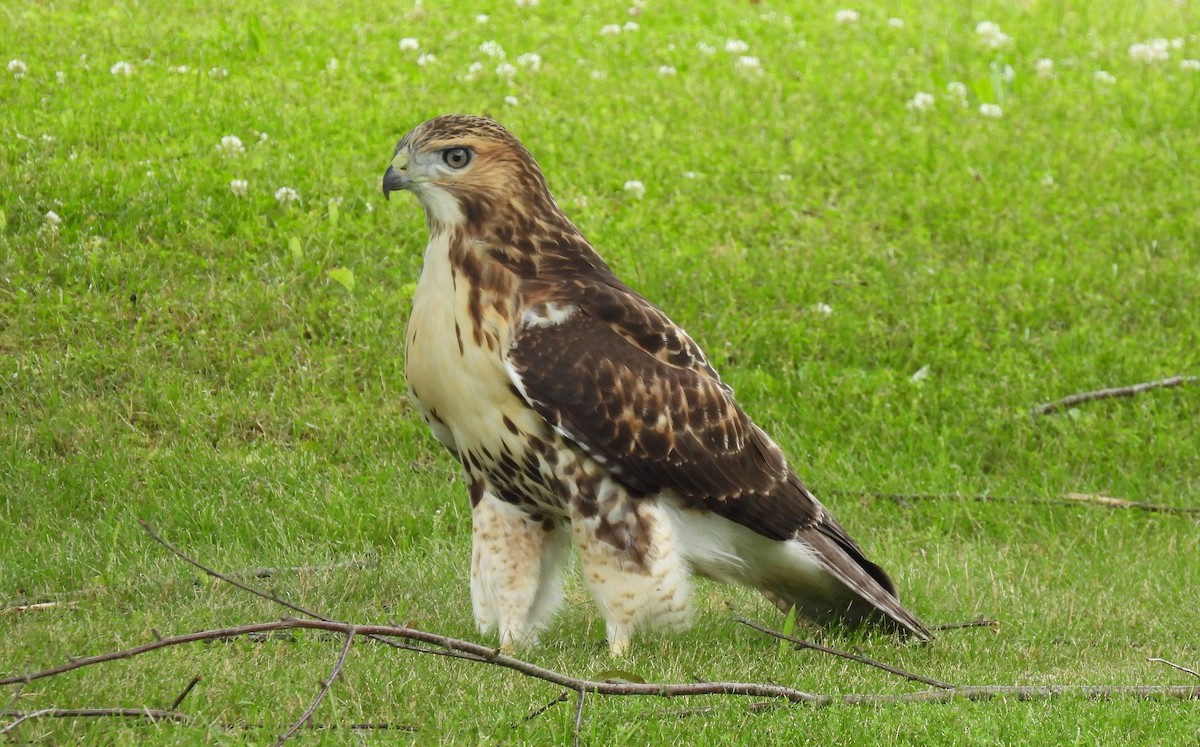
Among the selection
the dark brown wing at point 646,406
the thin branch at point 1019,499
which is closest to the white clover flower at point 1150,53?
the thin branch at point 1019,499

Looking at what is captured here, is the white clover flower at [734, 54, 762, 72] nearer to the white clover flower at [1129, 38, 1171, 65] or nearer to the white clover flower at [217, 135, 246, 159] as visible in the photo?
the white clover flower at [1129, 38, 1171, 65]

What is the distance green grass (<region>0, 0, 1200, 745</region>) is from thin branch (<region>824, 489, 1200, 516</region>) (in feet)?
0.17

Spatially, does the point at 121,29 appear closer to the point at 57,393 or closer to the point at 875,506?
the point at 57,393

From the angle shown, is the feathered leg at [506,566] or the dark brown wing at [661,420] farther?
the feathered leg at [506,566]

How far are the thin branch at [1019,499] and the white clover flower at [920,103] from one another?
453 cm

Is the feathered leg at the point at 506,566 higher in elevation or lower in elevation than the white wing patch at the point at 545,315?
lower

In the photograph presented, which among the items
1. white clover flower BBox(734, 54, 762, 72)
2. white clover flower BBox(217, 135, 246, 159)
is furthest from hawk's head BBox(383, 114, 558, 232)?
white clover flower BBox(734, 54, 762, 72)

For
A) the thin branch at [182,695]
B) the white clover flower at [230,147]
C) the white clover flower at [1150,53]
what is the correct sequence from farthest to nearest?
the white clover flower at [1150,53] → the white clover flower at [230,147] → the thin branch at [182,695]

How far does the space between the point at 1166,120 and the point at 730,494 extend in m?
8.16

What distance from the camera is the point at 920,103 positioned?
38.9 feet

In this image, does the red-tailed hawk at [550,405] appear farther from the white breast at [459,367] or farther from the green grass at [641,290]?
the green grass at [641,290]

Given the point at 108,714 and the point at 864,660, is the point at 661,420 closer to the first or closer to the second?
A: the point at 864,660

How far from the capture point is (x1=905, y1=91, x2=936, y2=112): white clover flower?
11812mm

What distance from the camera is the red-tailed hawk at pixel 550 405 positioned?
509 cm
